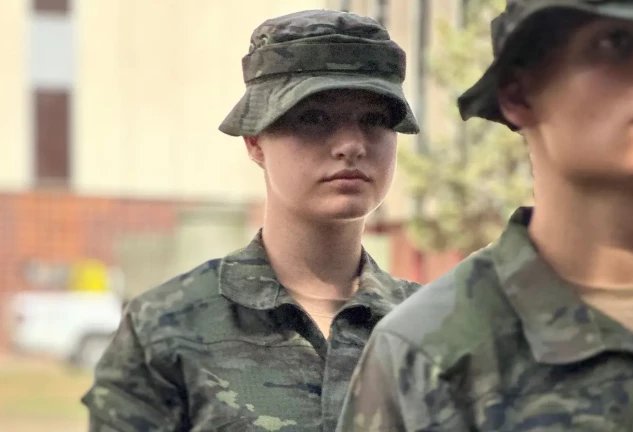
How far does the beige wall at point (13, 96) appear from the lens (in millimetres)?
7363

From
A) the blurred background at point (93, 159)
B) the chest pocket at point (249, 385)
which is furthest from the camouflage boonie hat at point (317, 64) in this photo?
the blurred background at point (93, 159)

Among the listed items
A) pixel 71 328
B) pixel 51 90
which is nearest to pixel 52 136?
pixel 51 90

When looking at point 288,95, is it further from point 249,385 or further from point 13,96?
point 13,96

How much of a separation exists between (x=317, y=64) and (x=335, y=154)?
0.11m

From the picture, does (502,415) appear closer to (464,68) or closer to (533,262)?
(533,262)

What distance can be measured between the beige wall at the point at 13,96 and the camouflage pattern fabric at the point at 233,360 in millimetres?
6328

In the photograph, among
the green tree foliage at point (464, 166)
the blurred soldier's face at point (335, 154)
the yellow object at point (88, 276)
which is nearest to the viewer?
the blurred soldier's face at point (335, 154)

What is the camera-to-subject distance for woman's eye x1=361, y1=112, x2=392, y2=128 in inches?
48.5

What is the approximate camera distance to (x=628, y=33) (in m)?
0.82

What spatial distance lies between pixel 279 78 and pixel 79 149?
21.3ft

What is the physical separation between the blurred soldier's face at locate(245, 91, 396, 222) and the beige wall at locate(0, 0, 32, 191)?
6.43m

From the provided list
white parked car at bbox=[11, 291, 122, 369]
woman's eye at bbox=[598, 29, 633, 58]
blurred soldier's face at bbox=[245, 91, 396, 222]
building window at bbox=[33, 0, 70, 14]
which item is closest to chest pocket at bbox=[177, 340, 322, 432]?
blurred soldier's face at bbox=[245, 91, 396, 222]

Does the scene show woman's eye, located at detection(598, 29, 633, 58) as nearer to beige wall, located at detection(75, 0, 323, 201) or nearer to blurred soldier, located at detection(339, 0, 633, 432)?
blurred soldier, located at detection(339, 0, 633, 432)

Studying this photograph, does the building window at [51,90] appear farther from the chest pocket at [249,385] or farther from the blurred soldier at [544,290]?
the blurred soldier at [544,290]
